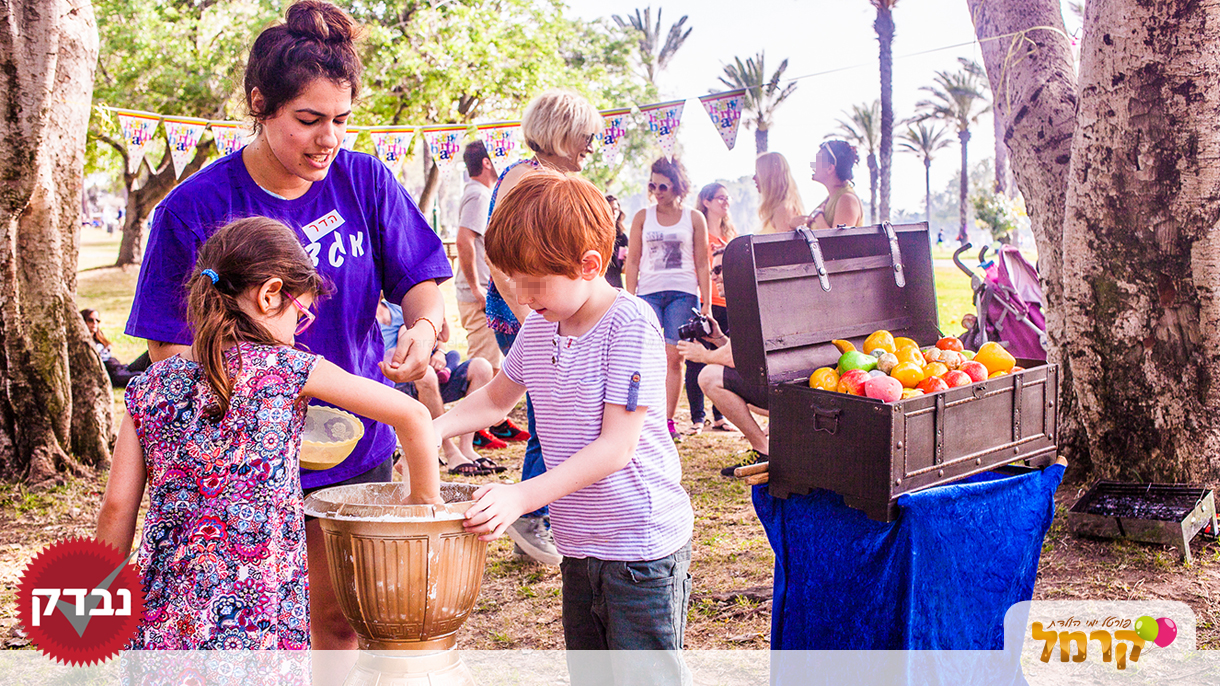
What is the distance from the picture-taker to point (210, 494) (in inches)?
67.1

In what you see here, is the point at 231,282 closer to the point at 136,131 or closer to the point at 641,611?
the point at 641,611

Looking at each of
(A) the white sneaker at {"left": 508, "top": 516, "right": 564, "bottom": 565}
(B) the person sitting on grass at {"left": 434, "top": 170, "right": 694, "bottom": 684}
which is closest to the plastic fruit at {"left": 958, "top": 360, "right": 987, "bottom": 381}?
(B) the person sitting on grass at {"left": 434, "top": 170, "right": 694, "bottom": 684}

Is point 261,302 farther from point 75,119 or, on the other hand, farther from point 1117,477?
point 75,119

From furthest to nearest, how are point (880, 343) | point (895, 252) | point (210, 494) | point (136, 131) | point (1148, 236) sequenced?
point (136, 131) → point (1148, 236) → point (895, 252) → point (880, 343) → point (210, 494)

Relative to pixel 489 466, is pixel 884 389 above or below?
above

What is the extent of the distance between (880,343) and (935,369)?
0.79 ft

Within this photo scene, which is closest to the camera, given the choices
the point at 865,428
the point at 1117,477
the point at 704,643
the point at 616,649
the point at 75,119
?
the point at 616,649

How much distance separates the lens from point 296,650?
5.88 ft

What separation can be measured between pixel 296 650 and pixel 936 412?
5.42ft

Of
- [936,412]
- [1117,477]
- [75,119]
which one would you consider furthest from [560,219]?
[75,119]

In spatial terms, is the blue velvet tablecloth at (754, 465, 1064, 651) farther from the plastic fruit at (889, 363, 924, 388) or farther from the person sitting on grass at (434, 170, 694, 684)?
the person sitting on grass at (434, 170, 694, 684)

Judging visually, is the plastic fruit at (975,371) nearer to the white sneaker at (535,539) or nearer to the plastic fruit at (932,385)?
the plastic fruit at (932,385)

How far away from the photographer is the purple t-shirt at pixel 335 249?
1975 millimetres

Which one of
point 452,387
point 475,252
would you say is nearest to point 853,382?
point 475,252
